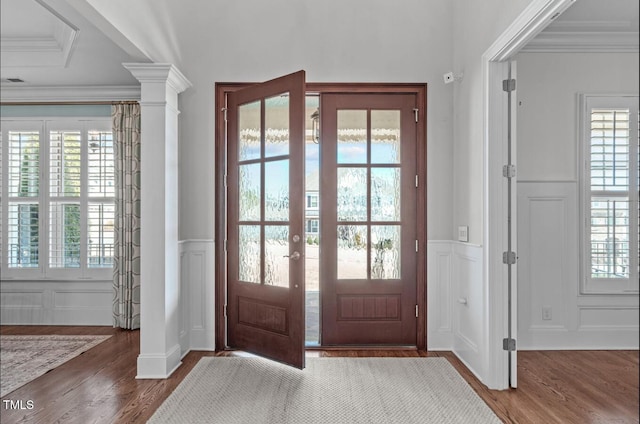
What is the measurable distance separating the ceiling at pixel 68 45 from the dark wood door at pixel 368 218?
4.46ft

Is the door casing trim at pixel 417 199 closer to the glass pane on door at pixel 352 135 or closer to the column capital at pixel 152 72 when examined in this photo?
the glass pane on door at pixel 352 135

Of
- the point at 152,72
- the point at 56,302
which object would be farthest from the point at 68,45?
the point at 56,302

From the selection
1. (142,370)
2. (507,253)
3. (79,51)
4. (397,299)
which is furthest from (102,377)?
(507,253)

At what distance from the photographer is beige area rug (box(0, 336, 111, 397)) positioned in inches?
124

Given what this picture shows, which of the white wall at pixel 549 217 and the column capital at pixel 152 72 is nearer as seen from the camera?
the column capital at pixel 152 72

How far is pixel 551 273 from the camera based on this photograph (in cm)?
374

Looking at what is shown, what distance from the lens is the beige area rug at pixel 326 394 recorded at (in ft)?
8.32

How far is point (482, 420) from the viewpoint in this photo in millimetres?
2494

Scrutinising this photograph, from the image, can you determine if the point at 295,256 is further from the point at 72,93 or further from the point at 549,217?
the point at 72,93

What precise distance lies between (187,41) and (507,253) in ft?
10.5

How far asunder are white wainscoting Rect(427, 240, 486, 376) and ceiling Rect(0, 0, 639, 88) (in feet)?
6.25

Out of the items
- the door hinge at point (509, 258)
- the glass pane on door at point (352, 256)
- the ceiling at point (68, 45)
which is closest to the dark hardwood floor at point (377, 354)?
the glass pane on door at point (352, 256)

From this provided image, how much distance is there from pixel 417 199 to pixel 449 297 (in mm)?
914

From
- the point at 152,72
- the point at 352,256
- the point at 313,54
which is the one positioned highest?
the point at 313,54
